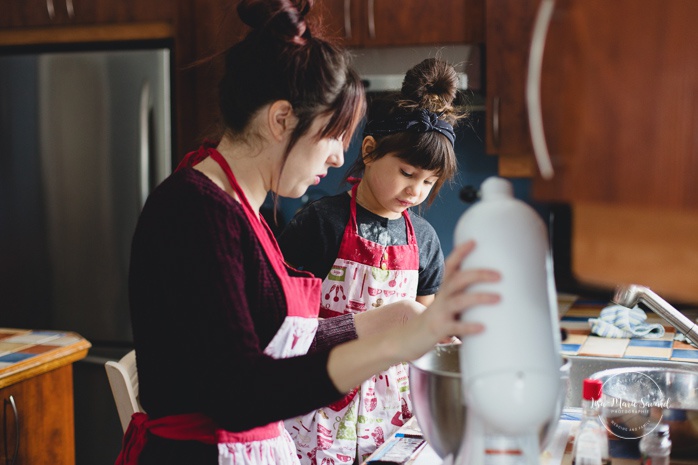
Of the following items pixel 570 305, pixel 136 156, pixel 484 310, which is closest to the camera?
pixel 484 310

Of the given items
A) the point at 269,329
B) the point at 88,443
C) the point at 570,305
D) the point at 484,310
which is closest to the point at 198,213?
the point at 269,329

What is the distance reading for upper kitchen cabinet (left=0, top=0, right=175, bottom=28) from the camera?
2.91 m

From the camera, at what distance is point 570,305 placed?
2695mm

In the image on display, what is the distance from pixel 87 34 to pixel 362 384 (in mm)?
1990

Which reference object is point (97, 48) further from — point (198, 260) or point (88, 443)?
point (198, 260)

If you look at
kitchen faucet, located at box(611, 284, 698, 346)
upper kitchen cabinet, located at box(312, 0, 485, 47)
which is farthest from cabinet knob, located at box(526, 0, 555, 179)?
upper kitchen cabinet, located at box(312, 0, 485, 47)

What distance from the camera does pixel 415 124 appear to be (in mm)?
1749

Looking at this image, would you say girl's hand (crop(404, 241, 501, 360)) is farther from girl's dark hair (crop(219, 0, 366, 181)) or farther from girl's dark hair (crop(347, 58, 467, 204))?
girl's dark hair (crop(347, 58, 467, 204))

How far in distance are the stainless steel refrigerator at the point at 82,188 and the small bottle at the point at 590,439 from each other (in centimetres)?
206

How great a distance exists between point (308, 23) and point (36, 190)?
2210 mm

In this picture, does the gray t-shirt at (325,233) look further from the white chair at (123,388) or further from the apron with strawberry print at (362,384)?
the white chair at (123,388)

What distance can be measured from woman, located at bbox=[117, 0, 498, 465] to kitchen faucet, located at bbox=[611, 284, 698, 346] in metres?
0.61

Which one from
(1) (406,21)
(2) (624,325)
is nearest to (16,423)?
(2) (624,325)

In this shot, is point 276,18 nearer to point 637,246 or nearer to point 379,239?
point 637,246
